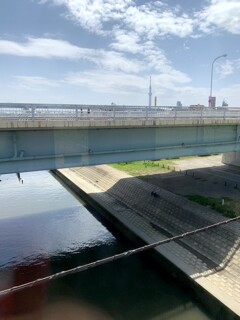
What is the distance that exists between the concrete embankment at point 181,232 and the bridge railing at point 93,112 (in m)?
6.58

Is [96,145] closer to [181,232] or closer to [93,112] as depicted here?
[93,112]

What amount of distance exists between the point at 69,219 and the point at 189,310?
490 inches

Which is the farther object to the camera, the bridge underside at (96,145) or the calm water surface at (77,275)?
the bridge underside at (96,145)

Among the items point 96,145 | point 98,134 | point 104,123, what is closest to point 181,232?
point 96,145

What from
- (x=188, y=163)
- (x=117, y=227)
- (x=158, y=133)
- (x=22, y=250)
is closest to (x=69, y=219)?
(x=117, y=227)

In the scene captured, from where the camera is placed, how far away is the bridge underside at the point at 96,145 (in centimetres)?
1327

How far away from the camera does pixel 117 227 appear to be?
20484mm

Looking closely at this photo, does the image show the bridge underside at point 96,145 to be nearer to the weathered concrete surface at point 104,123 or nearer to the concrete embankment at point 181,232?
the weathered concrete surface at point 104,123

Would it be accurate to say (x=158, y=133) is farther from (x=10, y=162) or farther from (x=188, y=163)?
(x=188, y=163)

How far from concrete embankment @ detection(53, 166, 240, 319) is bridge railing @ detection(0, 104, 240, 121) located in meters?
6.58

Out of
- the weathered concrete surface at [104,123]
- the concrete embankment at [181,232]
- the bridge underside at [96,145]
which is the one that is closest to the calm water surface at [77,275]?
the concrete embankment at [181,232]

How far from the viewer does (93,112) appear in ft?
51.6

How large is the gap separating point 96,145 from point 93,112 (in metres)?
1.79

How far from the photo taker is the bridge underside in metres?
13.3
